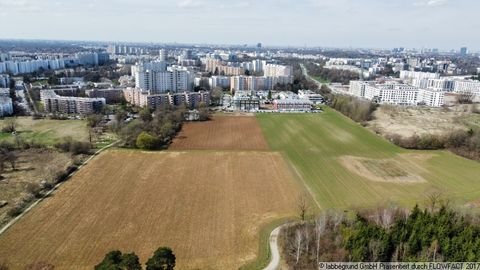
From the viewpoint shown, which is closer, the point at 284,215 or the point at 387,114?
the point at 284,215

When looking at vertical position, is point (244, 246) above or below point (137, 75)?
below

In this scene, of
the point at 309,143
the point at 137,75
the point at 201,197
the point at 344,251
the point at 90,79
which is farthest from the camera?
the point at 90,79

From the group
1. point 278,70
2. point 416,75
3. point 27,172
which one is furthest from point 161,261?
point 416,75

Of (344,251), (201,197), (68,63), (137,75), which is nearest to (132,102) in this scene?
(137,75)

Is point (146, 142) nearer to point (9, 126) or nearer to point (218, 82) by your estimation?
point (9, 126)

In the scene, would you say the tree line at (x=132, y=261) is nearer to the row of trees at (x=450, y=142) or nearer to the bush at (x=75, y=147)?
the bush at (x=75, y=147)

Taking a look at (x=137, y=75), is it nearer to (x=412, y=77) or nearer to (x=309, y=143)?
(x=309, y=143)
